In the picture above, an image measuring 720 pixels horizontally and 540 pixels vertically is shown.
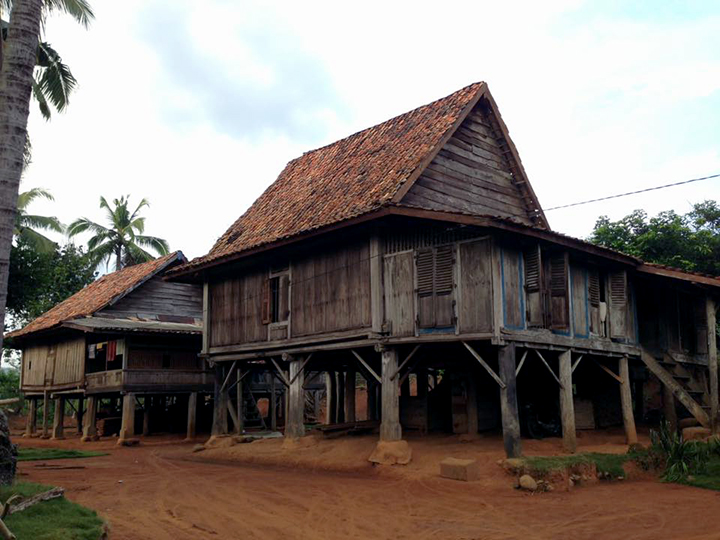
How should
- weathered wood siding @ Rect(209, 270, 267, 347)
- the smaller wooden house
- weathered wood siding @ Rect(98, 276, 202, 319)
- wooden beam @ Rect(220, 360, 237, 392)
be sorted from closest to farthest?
weathered wood siding @ Rect(209, 270, 267, 347)
wooden beam @ Rect(220, 360, 237, 392)
the smaller wooden house
weathered wood siding @ Rect(98, 276, 202, 319)

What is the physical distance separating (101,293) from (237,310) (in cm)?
1232

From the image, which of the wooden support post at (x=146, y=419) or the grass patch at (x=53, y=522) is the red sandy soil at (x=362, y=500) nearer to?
the grass patch at (x=53, y=522)

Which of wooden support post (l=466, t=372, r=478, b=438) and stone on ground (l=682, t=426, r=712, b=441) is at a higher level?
wooden support post (l=466, t=372, r=478, b=438)

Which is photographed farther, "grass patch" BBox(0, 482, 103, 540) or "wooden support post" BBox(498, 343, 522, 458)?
"wooden support post" BBox(498, 343, 522, 458)

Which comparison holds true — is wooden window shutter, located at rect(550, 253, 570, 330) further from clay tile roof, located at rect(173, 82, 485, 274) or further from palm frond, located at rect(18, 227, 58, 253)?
palm frond, located at rect(18, 227, 58, 253)

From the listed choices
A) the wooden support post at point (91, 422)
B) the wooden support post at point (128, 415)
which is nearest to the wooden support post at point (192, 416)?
the wooden support post at point (128, 415)

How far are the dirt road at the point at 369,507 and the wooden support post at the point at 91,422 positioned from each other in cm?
1187

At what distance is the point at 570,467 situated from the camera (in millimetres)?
12266

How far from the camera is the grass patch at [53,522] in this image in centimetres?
704

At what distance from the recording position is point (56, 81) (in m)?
20.6

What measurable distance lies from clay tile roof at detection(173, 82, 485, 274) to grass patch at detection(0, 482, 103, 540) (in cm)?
762

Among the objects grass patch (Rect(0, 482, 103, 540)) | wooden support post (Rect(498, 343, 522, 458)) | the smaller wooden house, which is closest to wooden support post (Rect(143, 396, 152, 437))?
the smaller wooden house

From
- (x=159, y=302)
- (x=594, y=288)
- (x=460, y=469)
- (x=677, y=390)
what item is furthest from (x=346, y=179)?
(x=159, y=302)

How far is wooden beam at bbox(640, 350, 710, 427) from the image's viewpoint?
1579cm
